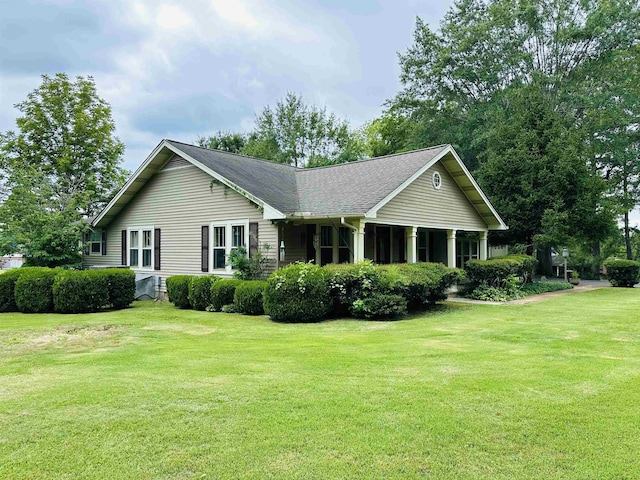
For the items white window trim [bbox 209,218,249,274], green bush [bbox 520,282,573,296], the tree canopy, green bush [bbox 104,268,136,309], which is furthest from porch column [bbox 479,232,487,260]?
the tree canopy

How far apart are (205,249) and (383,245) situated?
21.3 feet

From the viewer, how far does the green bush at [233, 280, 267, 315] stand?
1176 cm

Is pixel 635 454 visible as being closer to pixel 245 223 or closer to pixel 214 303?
pixel 214 303

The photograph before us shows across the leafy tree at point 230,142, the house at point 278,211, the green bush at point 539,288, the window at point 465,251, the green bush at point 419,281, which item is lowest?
the green bush at point 539,288

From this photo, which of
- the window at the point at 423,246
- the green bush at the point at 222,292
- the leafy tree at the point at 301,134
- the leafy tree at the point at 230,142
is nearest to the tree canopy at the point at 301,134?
the leafy tree at the point at 301,134

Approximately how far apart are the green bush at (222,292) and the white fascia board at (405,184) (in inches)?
160

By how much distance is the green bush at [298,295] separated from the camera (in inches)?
418

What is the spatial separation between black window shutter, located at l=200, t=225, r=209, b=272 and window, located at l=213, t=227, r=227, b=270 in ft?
0.97

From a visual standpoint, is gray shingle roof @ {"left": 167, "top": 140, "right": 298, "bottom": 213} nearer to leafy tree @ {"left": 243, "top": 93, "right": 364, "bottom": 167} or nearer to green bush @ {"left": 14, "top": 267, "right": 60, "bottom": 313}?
green bush @ {"left": 14, "top": 267, "right": 60, "bottom": 313}

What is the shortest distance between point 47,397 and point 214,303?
8285 millimetres

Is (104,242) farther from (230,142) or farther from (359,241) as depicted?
(230,142)

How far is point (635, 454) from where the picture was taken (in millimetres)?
3314

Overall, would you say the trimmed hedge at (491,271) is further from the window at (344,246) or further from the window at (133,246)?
the window at (133,246)

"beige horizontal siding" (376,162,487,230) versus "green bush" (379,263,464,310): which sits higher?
"beige horizontal siding" (376,162,487,230)
